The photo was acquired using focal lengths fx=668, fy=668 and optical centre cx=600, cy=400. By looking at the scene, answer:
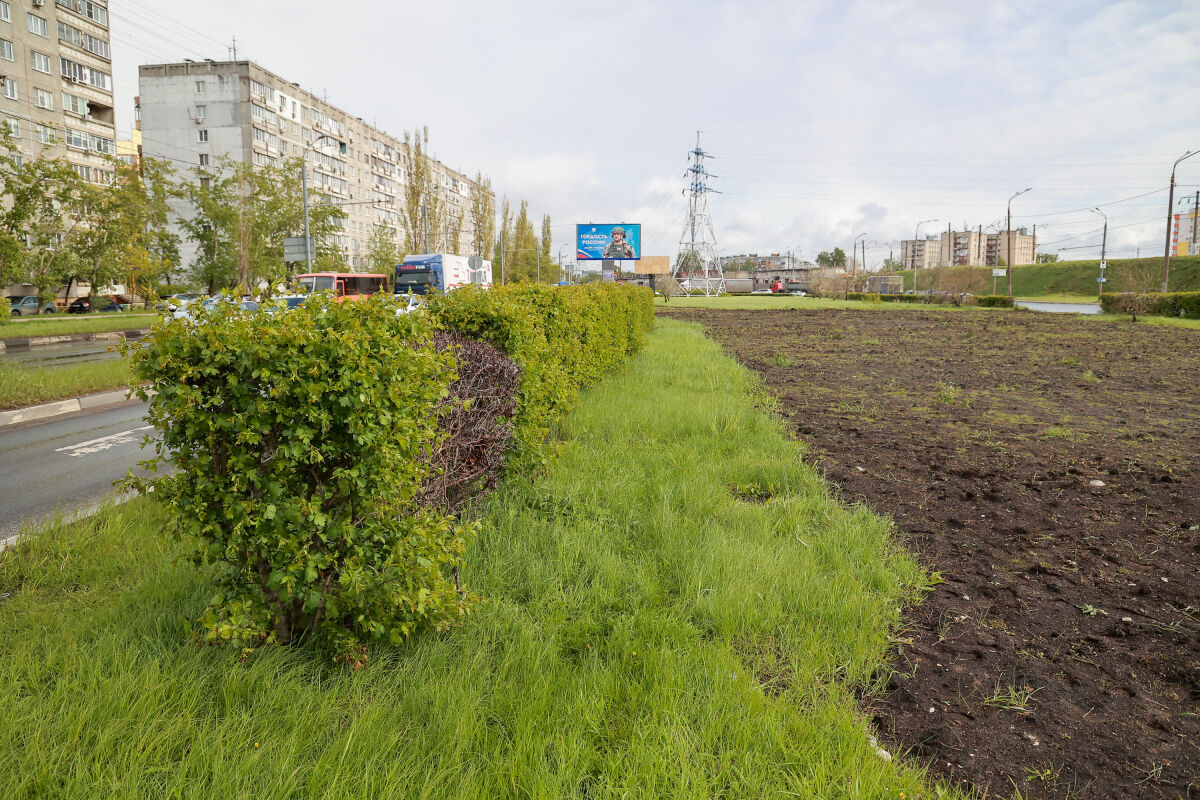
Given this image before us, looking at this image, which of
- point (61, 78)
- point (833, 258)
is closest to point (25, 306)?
point (61, 78)

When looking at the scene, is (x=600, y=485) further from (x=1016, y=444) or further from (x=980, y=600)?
(x=1016, y=444)

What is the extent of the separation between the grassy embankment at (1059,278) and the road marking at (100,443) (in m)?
81.1

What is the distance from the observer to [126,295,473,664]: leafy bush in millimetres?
2467

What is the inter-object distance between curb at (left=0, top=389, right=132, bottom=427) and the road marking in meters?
0.57

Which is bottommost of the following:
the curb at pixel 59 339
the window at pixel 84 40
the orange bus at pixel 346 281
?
the curb at pixel 59 339

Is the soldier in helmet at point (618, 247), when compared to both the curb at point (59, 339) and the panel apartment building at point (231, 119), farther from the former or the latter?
the curb at point (59, 339)

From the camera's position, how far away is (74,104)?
48875 mm

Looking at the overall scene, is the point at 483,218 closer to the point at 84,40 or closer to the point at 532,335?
the point at 84,40

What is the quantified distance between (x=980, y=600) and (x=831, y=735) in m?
1.78

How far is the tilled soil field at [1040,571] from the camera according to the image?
2627 mm

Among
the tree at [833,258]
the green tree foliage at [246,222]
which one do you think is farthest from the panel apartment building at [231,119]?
the tree at [833,258]

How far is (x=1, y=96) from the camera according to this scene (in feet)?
142

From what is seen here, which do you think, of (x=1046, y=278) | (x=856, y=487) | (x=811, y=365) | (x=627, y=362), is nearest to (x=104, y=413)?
(x=627, y=362)

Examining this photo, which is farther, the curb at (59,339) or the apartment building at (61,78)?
the apartment building at (61,78)
